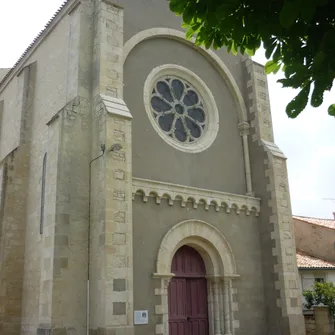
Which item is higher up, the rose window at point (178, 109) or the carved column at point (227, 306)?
the rose window at point (178, 109)

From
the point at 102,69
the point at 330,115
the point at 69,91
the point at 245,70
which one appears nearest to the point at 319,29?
the point at 330,115

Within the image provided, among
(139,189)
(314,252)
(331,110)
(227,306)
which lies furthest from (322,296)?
(331,110)

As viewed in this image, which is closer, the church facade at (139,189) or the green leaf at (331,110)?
the green leaf at (331,110)

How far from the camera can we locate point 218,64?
51.4ft

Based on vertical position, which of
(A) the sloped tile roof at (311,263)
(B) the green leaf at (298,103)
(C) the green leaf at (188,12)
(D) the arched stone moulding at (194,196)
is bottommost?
(B) the green leaf at (298,103)

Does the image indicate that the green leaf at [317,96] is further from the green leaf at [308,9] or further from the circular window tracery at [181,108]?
the circular window tracery at [181,108]

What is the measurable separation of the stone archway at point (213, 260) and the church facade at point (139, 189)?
0.04m

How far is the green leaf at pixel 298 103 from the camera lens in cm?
355

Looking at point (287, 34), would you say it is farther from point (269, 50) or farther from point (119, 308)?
point (119, 308)

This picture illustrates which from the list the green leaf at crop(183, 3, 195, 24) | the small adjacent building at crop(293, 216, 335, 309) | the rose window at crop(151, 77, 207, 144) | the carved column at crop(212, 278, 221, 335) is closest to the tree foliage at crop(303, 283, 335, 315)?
the small adjacent building at crop(293, 216, 335, 309)

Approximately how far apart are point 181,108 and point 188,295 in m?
5.85

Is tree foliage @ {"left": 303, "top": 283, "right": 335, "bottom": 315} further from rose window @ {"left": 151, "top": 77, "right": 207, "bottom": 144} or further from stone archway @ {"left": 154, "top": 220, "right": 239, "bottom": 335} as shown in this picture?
rose window @ {"left": 151, "top": 77, "right": 207, "bottom": 144}

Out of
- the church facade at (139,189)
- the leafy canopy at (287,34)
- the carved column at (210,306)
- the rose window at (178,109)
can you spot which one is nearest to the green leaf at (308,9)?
the leafy canopy at (287,34)

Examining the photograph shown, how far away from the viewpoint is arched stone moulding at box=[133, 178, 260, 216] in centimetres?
1189
